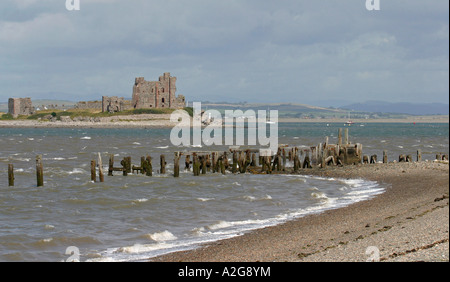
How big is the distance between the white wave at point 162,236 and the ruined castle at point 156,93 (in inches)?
6522

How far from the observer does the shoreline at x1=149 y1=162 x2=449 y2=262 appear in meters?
10.2

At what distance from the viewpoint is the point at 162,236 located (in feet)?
48.9

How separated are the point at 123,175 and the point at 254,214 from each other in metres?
13.4

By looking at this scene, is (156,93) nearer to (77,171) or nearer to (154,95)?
(154,95)

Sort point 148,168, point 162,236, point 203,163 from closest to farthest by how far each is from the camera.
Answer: point 162,236 → point 148,168 → point 203,163

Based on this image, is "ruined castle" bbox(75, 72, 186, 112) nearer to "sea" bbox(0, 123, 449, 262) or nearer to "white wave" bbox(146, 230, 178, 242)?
"sea" bbox(0, 123, 449, 262)

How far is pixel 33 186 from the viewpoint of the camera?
25.9m

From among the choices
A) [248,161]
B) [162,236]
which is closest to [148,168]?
[248,161]

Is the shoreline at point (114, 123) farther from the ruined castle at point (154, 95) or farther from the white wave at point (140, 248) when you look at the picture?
the white wave at point (140, 248)

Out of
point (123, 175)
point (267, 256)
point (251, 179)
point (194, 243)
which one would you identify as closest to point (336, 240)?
point (267, 256)

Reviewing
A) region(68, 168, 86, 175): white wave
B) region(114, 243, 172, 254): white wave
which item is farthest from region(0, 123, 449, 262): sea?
region(68, 168, 86, 175): white wave

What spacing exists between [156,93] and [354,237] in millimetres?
171834

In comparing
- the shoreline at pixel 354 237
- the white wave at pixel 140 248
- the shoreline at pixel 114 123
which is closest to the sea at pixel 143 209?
the white wave at pixel 140 248
